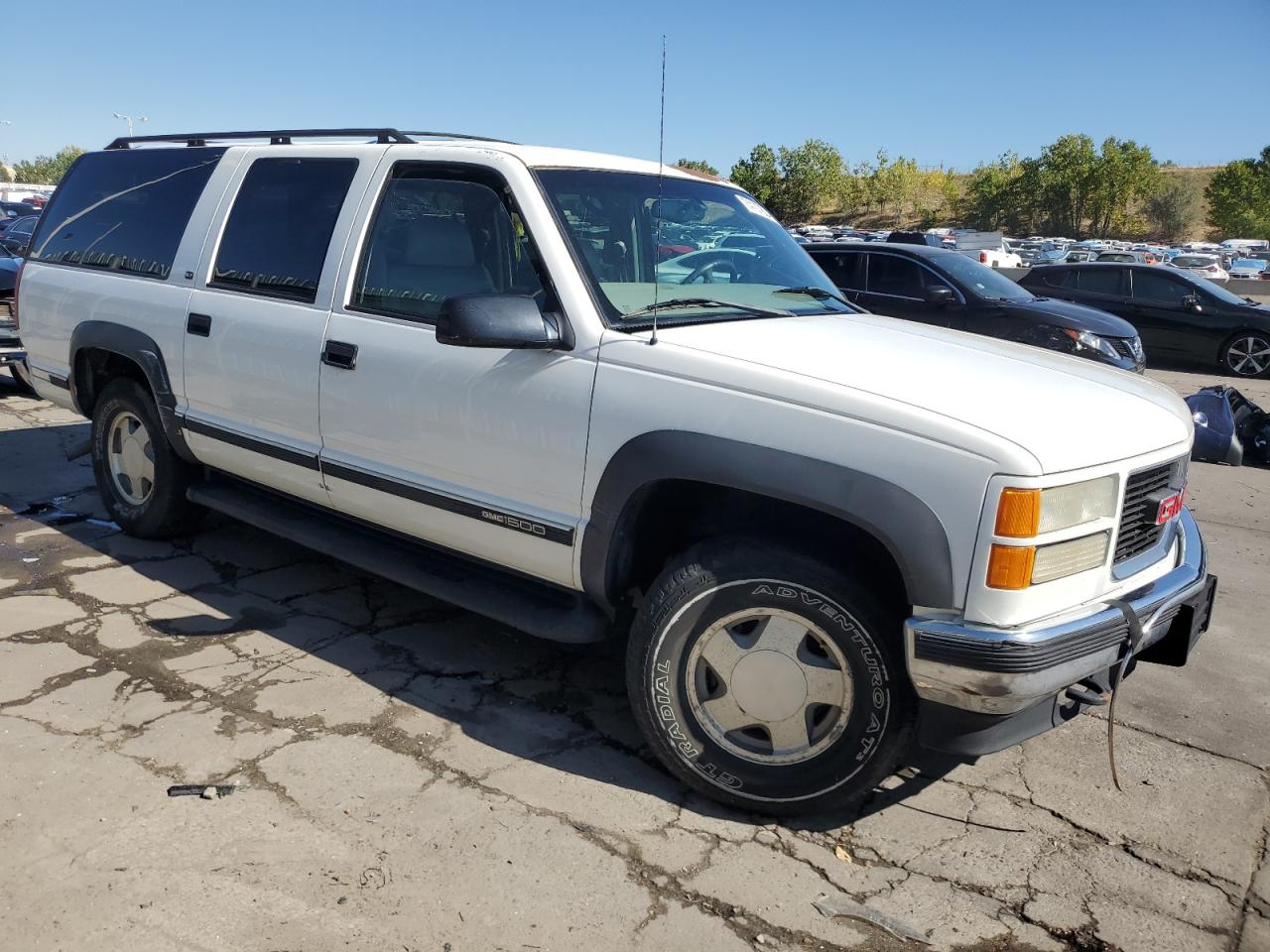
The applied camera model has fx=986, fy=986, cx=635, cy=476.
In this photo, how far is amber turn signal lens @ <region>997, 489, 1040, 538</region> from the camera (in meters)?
2.39

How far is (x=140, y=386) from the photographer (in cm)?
484

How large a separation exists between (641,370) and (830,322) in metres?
0.94

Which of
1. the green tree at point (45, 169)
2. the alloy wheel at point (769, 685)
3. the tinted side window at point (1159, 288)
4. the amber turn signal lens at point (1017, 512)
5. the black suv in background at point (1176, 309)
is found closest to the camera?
the amber turn signal lens at point (1017, 512)

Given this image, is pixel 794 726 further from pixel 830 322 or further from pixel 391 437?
pixel 391 437

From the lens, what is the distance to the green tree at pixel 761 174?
82.3 metres

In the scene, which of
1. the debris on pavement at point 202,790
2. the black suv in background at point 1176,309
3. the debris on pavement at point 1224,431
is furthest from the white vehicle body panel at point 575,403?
the black suv in background at point 1176,309

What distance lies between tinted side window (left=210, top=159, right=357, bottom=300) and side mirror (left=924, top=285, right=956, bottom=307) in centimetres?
754

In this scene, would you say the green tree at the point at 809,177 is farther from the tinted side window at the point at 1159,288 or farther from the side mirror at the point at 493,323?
the side mirror at the point at 493,323

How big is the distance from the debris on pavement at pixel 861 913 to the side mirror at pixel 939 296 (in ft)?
27.9

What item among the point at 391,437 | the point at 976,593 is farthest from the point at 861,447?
the point at 391,437

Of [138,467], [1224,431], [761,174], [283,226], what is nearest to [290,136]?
[283,226]

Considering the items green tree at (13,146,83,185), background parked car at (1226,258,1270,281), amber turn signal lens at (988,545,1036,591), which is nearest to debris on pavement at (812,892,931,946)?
amber turn signal lens at (988,545,1036,591)

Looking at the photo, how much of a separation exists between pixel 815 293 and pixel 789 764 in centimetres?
193

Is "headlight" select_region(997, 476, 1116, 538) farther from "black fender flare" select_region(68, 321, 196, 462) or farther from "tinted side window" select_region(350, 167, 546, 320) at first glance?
"black fender flare" select_region(68, 321, 196, 462)
